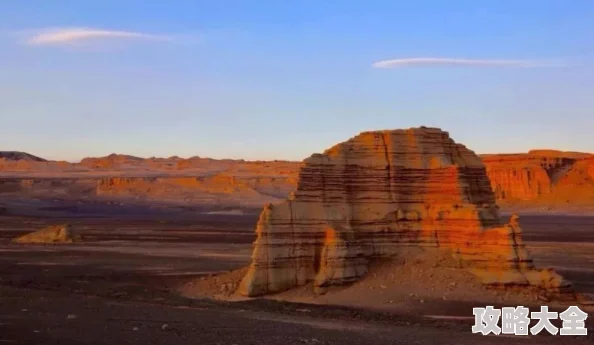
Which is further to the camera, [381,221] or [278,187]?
[278,187]

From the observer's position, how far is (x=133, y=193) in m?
184

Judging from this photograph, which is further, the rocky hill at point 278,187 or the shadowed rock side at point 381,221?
the rocky hill at point 278,187

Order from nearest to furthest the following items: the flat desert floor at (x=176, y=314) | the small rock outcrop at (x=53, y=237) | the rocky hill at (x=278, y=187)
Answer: the flat desert floor at (x=176, y=314) < the small rock outcrop at (x=53, y=237) < the rocky hill at (x=278, y=187)

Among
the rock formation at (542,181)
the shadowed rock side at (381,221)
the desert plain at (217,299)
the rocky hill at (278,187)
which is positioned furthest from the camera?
the rocky hill at (278,187)

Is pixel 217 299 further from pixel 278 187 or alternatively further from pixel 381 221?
pixel 278 187

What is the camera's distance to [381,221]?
27.0 m

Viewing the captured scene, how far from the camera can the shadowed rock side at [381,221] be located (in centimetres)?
2611

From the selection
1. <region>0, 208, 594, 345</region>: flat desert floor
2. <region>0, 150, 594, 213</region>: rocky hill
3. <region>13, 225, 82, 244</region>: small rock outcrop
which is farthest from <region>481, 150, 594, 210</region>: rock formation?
<region>0, 208, 594, 345</region>: flat desert floor

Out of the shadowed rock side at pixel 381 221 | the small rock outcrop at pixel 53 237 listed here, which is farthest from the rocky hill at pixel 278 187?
the shadowed rock side at pixel 381 221

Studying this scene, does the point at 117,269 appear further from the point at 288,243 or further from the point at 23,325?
the point at 23,325

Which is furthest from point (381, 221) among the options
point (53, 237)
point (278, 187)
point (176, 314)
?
point (278, 187)

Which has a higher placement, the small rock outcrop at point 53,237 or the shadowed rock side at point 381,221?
the shadowed rock side at point 381,221

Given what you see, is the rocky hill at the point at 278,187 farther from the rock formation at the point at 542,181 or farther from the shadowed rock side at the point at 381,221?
the shadowed rock side at the point at 381,221

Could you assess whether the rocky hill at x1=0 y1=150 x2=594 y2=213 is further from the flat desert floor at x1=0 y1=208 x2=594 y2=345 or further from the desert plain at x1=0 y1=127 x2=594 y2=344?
the flat desert floor at x1=0 y1=208 x2=594 y2=345
